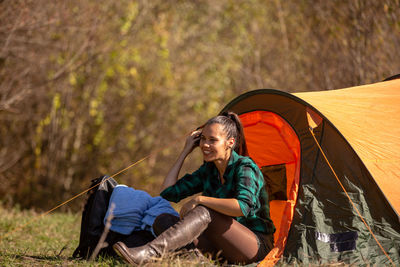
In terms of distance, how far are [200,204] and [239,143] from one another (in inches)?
30.4

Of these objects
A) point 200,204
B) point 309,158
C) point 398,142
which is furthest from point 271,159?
point 200,204

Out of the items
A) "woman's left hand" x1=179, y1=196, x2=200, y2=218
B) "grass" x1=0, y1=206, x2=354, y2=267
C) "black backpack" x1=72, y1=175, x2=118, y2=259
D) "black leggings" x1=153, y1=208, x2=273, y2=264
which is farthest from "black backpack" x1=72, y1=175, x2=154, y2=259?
"woman's left hand" x1=179, y1=196, x2=200, y2=218

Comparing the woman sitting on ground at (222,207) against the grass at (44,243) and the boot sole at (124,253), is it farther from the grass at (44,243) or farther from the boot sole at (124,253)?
the grass at (44,243)

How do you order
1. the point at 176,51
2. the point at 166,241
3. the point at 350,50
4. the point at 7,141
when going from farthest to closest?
the point at 176,51 → the point at 7,141 → the point at 350,50 → the point at 166,241

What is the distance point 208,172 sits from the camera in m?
4.04

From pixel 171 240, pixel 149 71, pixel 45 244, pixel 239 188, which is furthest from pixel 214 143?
pixel 149 71

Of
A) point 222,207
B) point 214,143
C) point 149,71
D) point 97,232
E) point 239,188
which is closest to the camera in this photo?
point 222,207

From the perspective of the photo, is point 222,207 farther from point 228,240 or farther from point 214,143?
point 214,143

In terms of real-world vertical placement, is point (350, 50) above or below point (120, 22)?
below

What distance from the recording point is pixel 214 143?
3.75m

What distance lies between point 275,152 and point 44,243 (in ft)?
7.70

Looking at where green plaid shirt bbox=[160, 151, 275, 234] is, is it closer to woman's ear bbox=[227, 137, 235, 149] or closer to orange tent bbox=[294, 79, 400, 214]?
woman's ear bbox=[227, 137, 235, 149]

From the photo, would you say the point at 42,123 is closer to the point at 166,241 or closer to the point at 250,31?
the point at 250,31

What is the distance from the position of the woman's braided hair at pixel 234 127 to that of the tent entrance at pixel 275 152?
0.48m
